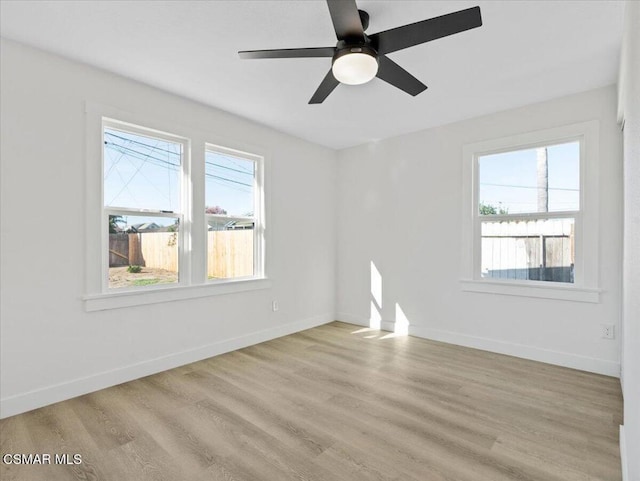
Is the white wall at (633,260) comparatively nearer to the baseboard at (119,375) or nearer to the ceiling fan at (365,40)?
the ceiling fan at (365,40)

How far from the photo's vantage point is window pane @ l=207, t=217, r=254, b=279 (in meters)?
3.67

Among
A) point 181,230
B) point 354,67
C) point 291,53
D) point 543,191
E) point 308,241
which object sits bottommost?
point 308,241

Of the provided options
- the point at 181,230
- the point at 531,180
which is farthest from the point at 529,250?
the point at 181,230

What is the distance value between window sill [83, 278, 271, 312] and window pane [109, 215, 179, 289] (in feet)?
0.39

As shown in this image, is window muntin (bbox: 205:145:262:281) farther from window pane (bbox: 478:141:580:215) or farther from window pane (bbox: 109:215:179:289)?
window pane (bbox: 478:141:580:215)

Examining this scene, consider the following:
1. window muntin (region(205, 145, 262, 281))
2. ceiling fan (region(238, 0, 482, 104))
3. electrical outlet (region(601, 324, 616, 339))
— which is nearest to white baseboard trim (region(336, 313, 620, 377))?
electrical outlet (region(601, 324, 616, 339))

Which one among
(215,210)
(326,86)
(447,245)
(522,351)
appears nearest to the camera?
(326,86)

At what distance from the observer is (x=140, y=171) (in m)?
3.10

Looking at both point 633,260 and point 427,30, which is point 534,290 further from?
point 427,30

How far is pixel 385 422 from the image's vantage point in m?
2.26

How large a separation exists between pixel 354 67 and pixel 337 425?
89.2 inches

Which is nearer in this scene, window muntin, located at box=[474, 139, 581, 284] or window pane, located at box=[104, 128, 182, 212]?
window pane, located at box=[104, 128, 182, 212]

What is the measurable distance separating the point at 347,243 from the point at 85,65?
3.59 m

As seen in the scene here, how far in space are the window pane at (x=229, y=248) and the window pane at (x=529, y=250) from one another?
2.76 meters
